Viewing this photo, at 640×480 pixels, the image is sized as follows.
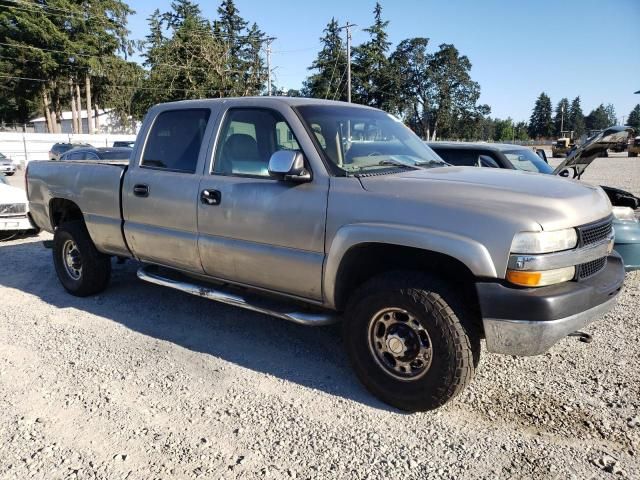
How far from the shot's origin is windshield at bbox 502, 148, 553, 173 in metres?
8.25

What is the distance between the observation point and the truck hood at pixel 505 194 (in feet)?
9.34

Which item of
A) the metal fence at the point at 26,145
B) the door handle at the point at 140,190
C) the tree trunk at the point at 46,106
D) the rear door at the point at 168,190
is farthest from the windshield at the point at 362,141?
the tree trunk at the point at 46,106

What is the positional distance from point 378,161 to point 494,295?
4.61 ft

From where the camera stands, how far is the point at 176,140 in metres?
4.58

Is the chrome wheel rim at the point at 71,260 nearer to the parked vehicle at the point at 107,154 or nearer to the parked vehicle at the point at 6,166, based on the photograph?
the parked vehicle at the point at 107,154

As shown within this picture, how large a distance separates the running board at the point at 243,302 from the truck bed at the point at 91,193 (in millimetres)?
539

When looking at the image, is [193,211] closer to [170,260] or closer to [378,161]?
[170,260]

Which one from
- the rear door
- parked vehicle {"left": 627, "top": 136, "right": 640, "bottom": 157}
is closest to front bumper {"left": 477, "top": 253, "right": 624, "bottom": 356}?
the rear door

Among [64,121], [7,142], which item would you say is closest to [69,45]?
[7,142]

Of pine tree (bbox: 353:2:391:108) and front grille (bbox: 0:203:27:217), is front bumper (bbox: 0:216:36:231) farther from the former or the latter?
pine tree (bbox: 353:2:391:108)

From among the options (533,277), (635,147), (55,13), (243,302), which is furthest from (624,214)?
(55,13)

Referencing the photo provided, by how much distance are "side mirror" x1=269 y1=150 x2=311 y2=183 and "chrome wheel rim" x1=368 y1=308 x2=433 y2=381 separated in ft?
3.47

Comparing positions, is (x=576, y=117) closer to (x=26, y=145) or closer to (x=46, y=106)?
(x=46, y=106)

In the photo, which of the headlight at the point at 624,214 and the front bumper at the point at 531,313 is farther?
the headlight at the point at 624,214
